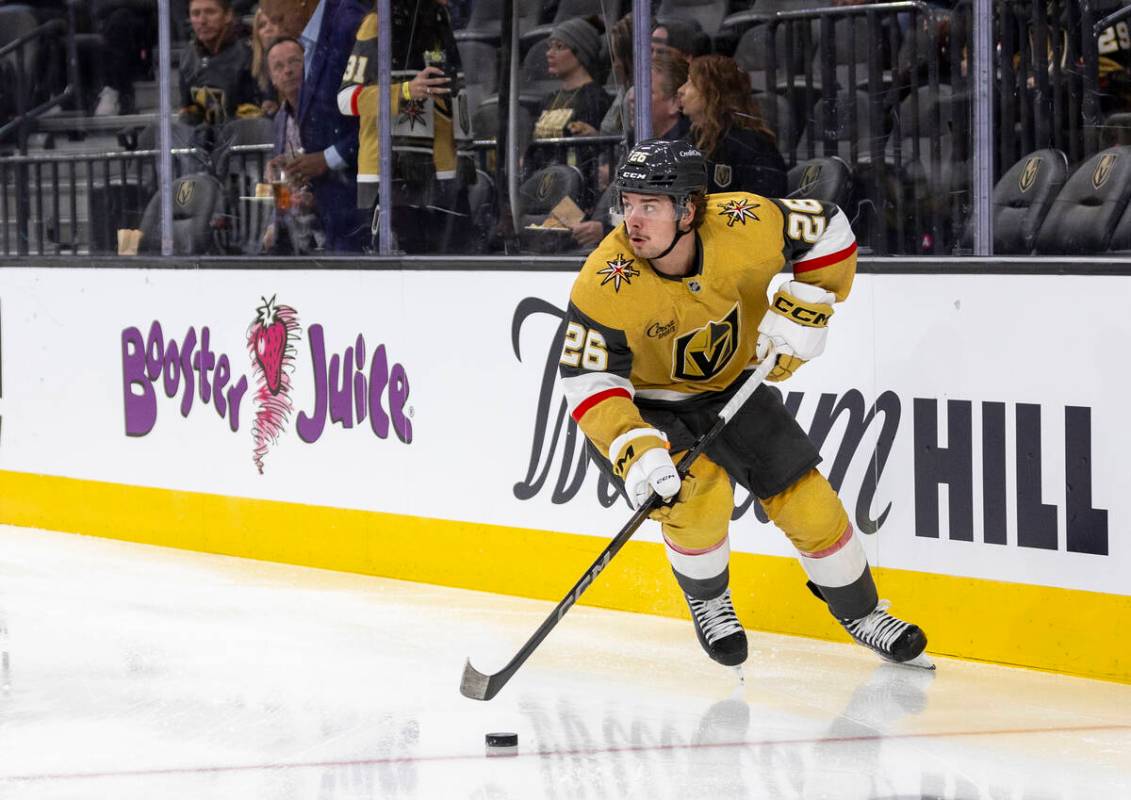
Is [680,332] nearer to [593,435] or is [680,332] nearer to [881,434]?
[593,435]

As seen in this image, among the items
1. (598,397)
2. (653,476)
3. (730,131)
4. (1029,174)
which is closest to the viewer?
(653,476)

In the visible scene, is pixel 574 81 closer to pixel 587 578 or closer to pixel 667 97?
pixel 667 97

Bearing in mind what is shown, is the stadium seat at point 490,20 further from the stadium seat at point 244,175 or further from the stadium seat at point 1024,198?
the stadium seat at point 1024,198

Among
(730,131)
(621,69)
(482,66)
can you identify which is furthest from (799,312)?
(482,66)

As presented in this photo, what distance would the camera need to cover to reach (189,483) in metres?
5.97

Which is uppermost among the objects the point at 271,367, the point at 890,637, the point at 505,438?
the point at 271,367

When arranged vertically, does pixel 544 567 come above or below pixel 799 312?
below

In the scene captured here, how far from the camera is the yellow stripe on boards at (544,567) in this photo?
3.95 m

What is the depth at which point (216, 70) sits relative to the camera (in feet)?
19.5

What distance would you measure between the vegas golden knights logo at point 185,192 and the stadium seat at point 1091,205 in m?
3.10

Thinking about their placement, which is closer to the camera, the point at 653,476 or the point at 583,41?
the point at 653,476

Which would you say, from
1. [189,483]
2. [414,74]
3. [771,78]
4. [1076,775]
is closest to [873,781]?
[1076,775]

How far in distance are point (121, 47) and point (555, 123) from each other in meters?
2.05

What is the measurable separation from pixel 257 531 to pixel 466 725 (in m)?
2.28
